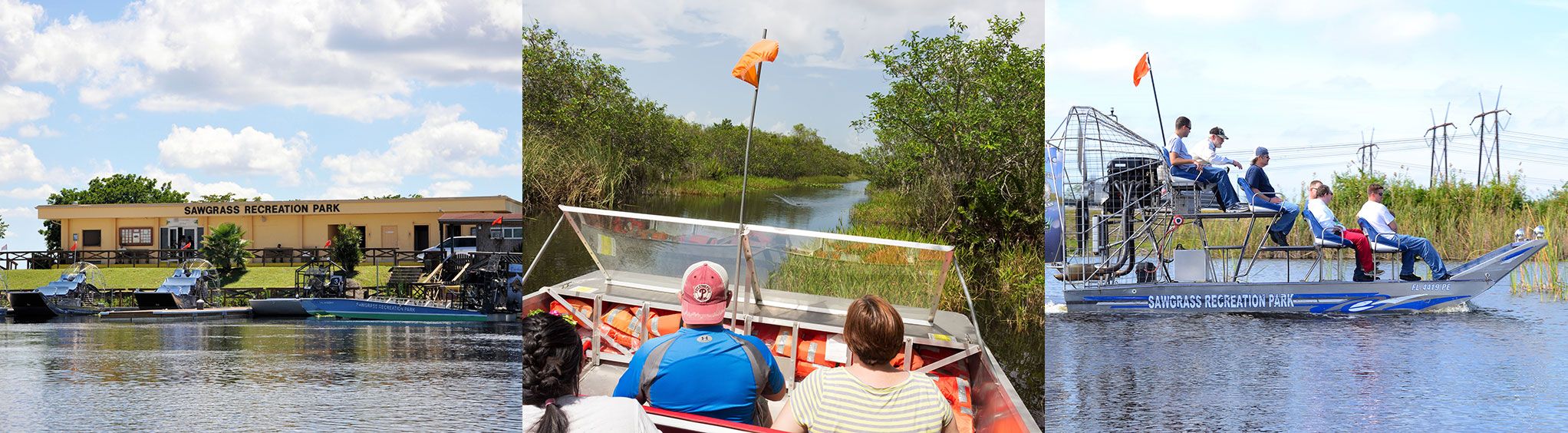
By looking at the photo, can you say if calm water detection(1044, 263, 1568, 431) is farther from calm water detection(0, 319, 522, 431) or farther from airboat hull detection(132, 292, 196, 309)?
airboat hull detection(132, 292, 196, 309)

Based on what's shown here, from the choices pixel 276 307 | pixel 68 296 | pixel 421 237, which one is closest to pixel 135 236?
pixel 68 296

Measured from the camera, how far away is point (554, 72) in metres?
4.39

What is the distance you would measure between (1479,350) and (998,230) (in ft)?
17.3

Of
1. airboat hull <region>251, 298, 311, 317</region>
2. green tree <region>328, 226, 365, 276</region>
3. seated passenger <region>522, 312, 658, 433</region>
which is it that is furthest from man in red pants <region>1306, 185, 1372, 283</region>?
green tree <region>328, 226, 365, 276</region>

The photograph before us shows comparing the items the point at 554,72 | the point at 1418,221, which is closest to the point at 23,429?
the point at 554,72

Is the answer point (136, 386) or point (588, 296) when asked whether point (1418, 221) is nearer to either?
point (588, 296)

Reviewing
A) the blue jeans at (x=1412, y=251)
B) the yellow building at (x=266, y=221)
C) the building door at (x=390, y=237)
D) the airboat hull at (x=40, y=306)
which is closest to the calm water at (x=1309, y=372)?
the blue jeans at (x=1412, y=251)

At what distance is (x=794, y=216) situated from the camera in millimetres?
4867

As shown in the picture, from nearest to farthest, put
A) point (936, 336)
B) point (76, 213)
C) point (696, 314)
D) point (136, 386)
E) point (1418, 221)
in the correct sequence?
1. point (696, 314)
2. point (936, 336)
3. point (1418, 221)
4. point (136, 386)
5. point (76, 213)

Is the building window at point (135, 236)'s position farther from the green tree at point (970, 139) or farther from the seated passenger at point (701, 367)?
the seated passenger at point (701, 367)

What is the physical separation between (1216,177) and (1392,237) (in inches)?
69.3

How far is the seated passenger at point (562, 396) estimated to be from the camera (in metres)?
2.28

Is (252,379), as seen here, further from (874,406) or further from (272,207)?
(272,207)

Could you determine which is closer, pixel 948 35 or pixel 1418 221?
pixel 948 35
